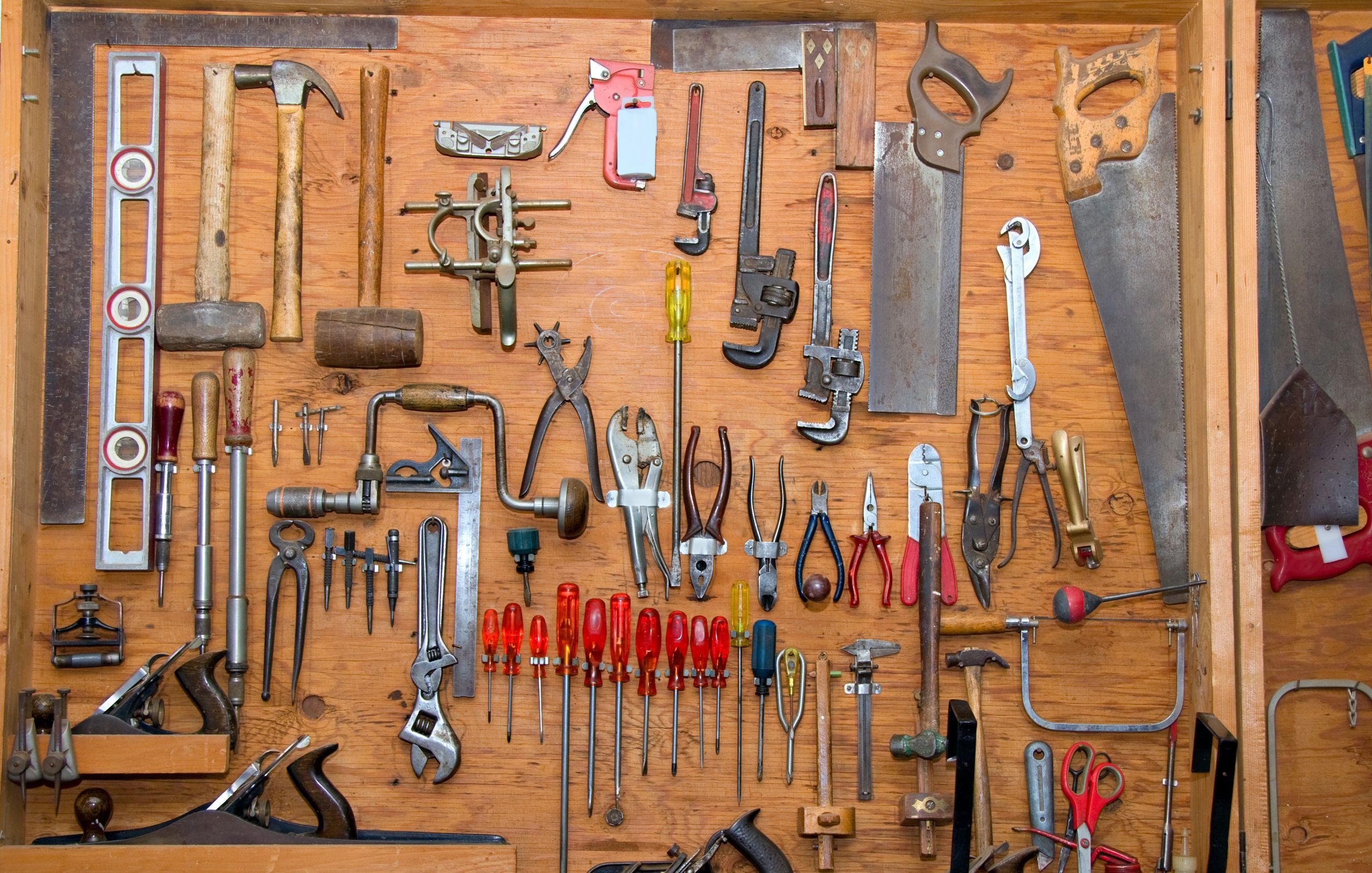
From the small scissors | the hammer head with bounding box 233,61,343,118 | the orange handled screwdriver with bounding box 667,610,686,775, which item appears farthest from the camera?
the hammer head with bounding box 233,61,343,118

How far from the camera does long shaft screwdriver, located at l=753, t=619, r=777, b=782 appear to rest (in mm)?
2793

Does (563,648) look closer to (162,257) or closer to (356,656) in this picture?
(356,656)

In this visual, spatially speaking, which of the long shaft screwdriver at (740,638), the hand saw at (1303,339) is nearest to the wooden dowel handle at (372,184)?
the long shaft screwdriver at (740,638)

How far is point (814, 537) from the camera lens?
2.91 meters

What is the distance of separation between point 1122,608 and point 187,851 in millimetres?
2285

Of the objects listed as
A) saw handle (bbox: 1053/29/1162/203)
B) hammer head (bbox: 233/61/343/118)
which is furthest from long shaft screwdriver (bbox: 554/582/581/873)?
saw handle (bbox: 1053/29/1162/203)

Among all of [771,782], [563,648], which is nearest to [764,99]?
[563,648]

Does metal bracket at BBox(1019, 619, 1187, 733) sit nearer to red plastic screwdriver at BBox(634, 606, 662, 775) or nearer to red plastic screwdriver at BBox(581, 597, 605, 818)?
red plastic screwdriver at BBox(634, 606, 662, 775)

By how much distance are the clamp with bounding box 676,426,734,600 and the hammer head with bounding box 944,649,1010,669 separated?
0.63 m

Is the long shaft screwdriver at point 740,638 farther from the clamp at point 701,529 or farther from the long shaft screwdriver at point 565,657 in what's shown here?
the long shaft screwdriver at point 565,657

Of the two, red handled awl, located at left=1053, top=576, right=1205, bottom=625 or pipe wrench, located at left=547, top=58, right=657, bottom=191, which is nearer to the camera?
red handled awl, located at left=1053, top=576, right=1205, bottom=625

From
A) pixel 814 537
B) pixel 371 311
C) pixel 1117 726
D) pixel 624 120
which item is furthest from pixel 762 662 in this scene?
pixel 624 120

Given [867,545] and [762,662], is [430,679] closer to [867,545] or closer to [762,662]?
[762,662]

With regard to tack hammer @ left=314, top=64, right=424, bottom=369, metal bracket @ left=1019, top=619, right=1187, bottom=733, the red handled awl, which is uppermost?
tack hammer @ left=314, top=64, right=424, bottom=369
